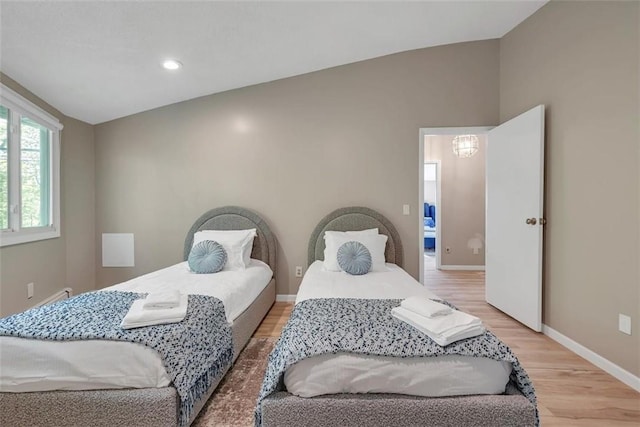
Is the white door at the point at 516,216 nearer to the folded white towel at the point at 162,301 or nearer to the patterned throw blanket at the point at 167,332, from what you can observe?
the patterned throw blanket at the point at 167,332

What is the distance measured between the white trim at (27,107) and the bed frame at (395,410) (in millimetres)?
3199

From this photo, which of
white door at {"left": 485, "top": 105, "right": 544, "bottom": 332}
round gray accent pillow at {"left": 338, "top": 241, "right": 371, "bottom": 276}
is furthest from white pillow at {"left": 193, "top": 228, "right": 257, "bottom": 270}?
white door at {"left": 485, "top": 105, "right": 544, "bottom": 332}

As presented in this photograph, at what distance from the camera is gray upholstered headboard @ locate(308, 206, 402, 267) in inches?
137

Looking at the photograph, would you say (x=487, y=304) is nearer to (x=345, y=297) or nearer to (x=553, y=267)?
(x=553, y=267)

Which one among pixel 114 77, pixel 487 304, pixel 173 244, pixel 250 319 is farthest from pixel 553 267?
pixel 114 77

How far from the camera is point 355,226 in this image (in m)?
3.49

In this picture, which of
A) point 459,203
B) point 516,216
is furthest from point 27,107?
point 459,203

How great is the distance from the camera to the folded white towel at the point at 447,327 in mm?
1428

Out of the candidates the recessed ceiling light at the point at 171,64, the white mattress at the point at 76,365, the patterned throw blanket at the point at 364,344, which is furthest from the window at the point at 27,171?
the patterned throw blanket at the point at 364,344

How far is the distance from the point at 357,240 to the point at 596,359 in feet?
6.63

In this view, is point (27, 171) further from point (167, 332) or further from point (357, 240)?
point (357, 240)

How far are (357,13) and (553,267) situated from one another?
2787mm

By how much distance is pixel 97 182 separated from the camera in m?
3.79

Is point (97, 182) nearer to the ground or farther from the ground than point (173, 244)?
farther from the ground
